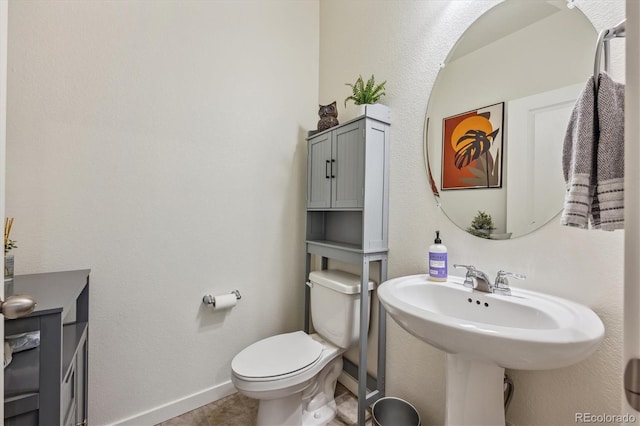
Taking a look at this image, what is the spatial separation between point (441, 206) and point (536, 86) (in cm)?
56

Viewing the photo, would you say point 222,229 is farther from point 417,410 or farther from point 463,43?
point 463,43

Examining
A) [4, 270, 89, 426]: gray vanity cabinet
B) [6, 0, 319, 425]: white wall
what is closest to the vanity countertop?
[4, 270, 89, 426]: gray vanity cabinet

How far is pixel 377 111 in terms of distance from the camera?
1.48 m

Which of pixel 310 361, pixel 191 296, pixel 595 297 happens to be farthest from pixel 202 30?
pixel 595 297

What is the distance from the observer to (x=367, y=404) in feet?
4.80

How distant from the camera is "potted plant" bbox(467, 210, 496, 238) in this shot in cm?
113

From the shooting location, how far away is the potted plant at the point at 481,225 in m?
1.13

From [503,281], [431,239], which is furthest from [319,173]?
[503,281]

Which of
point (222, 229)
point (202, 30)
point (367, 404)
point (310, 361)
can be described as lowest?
point (367, 404)

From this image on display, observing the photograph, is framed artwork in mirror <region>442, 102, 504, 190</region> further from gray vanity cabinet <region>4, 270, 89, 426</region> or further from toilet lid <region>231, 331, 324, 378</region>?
gray vanity cabinet <region>4, 270, 89, 426</region>

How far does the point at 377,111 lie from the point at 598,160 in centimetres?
98

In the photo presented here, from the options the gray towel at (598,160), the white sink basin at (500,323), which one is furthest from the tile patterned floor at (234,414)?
the gray towel at (598,160)

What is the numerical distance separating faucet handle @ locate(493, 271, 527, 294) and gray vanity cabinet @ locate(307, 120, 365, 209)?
69cm
